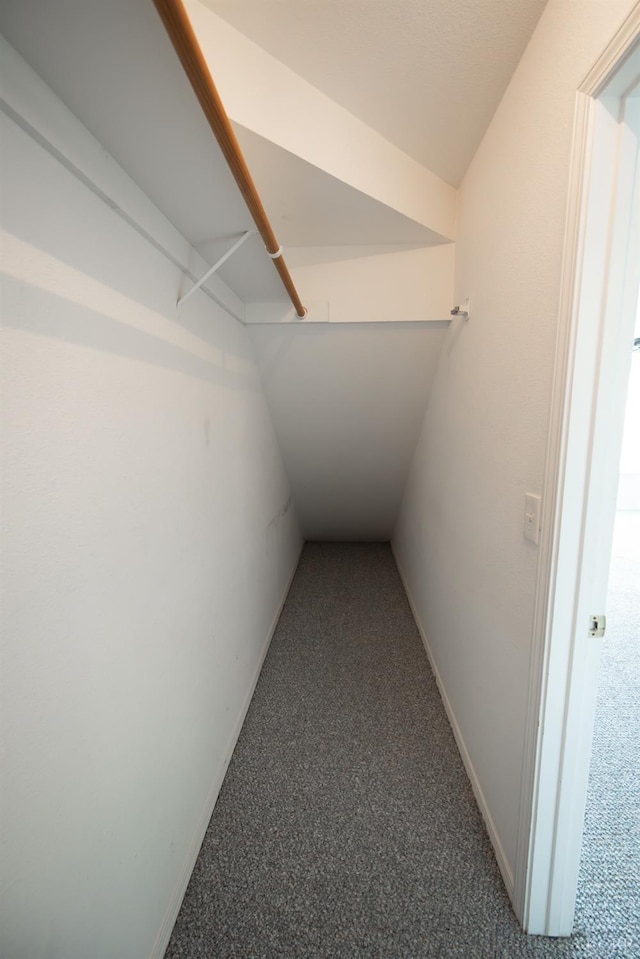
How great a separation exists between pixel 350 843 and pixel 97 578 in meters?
1.29

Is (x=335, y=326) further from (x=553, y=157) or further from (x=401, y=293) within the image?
(x=553, y=157)

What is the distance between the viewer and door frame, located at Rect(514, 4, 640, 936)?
74 centimetres

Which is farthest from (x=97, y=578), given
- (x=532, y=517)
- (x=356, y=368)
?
(x=356, y=368)

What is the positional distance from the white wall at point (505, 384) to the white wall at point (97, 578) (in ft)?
3.39

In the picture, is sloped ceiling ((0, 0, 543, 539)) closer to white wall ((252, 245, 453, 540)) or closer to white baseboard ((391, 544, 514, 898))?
white wall ((252, 245, 453, 540))

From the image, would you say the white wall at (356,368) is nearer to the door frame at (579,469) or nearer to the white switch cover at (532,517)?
the door frame at (579,469)

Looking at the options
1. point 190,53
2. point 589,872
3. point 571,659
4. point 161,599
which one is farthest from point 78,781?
point 589,872

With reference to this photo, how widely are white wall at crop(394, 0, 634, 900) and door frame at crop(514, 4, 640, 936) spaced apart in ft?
0.20

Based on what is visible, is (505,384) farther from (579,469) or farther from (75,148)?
(75,148)

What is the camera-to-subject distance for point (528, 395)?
0.99 meters

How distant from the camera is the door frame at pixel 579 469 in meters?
0.74

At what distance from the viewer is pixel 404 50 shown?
1.03m

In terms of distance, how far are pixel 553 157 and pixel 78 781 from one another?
5.76 ft

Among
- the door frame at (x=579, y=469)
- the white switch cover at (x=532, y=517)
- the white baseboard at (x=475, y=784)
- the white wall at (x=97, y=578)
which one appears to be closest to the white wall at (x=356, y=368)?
the white wall at (x=97, y=578)
